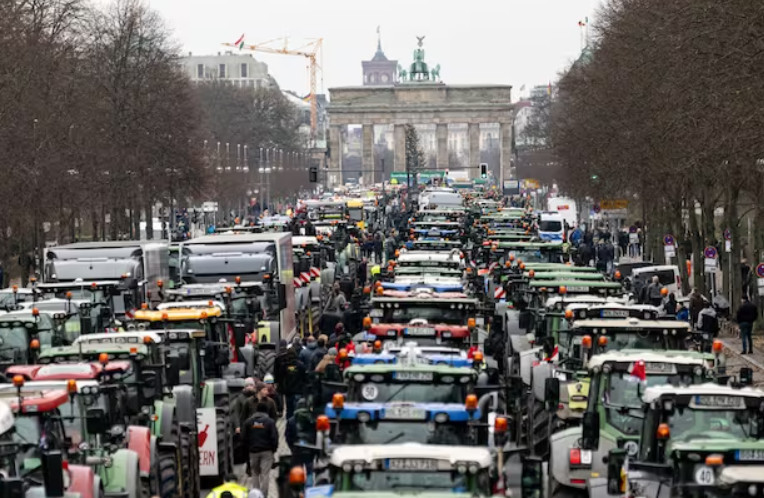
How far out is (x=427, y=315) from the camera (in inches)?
983

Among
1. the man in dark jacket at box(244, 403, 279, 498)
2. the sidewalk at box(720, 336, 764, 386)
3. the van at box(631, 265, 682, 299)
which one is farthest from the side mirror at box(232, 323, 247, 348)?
the van at box(631, 265, 682, 299)

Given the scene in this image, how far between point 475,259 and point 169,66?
118 ft

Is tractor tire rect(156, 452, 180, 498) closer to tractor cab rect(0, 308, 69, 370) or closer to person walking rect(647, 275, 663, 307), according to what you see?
tractor cab rect(0, 308, 69, 370)

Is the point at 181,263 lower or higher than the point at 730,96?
lower

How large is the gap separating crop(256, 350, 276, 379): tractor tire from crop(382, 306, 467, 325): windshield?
12.8 feet

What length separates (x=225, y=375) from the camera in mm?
24312

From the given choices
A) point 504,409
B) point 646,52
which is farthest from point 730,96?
point 646,52

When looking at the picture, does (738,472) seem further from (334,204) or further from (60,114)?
(334,204)

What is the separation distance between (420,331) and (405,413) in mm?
7845

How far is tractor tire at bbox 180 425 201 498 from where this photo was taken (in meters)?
18.9

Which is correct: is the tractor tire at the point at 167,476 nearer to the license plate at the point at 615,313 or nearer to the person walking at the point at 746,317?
the license plate at the point at 615,313

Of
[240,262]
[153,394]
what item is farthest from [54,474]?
[240,262]

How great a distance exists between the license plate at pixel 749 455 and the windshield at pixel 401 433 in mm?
2056

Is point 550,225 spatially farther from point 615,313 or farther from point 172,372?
point 172,372
